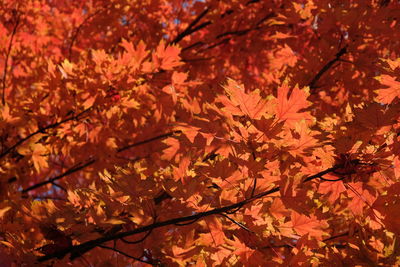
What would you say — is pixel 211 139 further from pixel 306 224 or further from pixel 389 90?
pixel 389 90

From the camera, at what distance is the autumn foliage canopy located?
1.13 m

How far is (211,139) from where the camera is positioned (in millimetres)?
1108

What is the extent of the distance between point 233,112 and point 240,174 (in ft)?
0.67

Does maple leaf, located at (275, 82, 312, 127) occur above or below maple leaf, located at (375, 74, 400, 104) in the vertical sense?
above

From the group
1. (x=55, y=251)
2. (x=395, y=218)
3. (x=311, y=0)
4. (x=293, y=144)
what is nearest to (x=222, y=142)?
(x=293, y=144)

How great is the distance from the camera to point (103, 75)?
206 cm

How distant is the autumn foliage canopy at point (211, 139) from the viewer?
3.70ft

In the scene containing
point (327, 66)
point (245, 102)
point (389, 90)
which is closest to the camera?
point (245, 102)

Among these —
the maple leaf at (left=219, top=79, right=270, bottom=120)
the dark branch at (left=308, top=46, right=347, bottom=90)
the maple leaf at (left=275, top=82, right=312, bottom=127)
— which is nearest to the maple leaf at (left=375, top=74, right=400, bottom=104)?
the maple leaf at (left=275, top=82, right=312, bottom=127)

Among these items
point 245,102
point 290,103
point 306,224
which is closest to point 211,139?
point 245,102

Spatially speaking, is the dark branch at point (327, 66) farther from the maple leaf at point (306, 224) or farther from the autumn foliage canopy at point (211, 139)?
the maple leaf at point (306, 224)

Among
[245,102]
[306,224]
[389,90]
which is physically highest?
[245,102]

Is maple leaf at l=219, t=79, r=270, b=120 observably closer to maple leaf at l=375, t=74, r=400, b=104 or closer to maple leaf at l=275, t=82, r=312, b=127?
maple leaf at l=275, t=82, r=312, b=127

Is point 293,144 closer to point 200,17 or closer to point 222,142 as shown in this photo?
point 222,142
